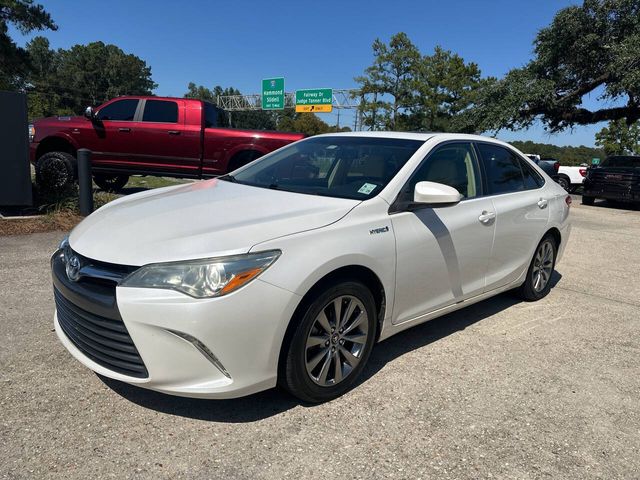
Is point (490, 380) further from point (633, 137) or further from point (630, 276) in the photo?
point (633, 137)

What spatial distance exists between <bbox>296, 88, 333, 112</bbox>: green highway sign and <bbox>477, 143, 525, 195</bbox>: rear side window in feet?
99.7

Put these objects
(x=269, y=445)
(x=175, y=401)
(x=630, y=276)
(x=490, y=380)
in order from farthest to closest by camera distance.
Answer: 1. (x=630, y=276)
2. (x=490, y=380)
3. (x=175, y=401)
4. (x=269, y=445)

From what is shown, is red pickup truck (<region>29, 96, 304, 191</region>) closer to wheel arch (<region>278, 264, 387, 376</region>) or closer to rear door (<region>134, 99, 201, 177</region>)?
rear door (<region>134, 99, 201, 177</region>)

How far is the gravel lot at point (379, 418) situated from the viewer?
238cm

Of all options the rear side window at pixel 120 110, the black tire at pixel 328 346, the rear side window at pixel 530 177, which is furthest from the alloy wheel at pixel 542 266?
the rear side window at pixel 120 110

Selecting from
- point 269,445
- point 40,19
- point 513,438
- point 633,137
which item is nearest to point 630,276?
A: point 513,438

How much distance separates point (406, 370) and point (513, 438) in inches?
34.0

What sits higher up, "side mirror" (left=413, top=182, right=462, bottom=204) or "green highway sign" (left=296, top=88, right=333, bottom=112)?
"green highway sign" (left=296, top=88, right=333, bottom=112)

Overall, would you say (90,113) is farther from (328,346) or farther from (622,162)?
(622,162)

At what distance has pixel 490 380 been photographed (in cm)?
331

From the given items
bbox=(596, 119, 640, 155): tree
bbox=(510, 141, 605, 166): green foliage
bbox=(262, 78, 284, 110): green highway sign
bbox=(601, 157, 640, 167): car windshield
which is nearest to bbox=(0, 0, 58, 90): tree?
bbox=(262, 78, 284, 110): green highway sign

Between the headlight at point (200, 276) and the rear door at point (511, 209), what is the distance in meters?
2.41

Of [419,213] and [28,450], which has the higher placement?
[419,213]

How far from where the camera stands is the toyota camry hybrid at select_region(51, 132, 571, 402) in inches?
94.5
